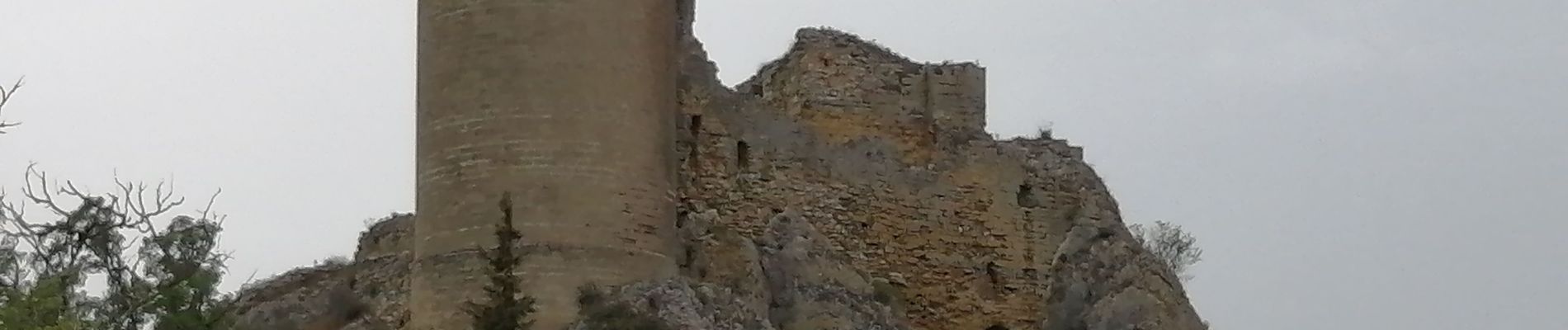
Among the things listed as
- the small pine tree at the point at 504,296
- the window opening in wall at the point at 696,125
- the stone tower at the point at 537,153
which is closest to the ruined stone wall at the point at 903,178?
the window opening in wall at the point at 696,125

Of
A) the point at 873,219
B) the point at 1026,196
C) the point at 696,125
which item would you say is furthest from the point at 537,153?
the point at 1026,196

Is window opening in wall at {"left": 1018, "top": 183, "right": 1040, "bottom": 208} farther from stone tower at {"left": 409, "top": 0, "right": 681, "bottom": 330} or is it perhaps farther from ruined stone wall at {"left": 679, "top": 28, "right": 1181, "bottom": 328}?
stone tower at {"left": 409, "top": 0, "right": 681, "bottom": 330}

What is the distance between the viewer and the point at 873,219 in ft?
90.3

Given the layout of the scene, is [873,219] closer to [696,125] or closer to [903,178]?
[903,178]

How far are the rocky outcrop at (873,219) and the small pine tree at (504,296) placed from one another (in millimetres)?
3223

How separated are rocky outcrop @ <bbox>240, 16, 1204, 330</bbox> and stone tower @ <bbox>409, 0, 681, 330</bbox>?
1.72 metres

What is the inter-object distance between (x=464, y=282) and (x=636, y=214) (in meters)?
1.64

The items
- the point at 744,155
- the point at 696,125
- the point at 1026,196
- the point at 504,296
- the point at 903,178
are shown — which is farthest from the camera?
the point at 1026,196

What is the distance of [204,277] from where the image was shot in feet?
82.3

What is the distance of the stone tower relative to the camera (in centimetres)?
2288

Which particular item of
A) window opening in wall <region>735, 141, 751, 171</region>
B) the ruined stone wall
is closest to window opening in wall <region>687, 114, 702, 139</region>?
the ruined stone wall

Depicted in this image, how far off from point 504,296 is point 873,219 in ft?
27.0

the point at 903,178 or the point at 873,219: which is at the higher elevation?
the point at 903,178

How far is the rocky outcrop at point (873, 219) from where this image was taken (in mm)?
25656
